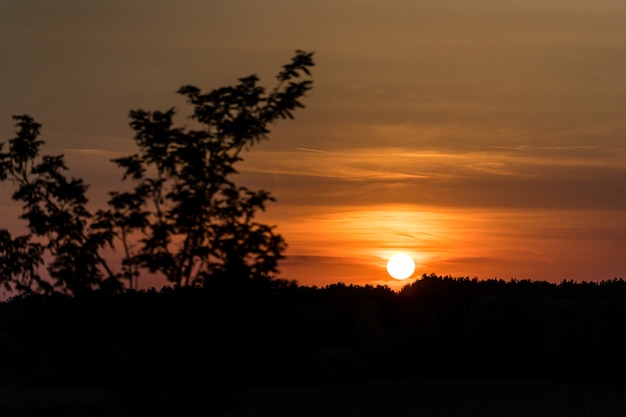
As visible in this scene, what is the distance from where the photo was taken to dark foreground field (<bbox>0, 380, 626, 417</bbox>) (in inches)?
2025

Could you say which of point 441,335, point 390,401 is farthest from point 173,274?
point 441,335

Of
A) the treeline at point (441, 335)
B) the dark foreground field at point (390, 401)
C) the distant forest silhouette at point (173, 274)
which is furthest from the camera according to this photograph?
the treeline at point (441, 335)

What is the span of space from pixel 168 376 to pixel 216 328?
5.49 feet

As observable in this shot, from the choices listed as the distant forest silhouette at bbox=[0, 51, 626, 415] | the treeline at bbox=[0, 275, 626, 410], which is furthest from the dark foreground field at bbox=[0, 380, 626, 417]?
the distant forest silhouette at bbox=[0, 51, 626, 415]

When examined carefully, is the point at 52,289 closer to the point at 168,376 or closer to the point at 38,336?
the point at 168,376

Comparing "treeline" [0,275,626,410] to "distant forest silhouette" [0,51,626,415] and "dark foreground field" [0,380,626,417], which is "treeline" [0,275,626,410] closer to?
"dark foreground field" [0,380,626,417]

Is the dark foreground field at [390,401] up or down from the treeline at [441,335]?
down

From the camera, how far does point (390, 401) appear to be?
206 ft

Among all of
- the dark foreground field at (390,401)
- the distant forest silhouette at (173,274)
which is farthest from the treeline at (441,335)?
the distant forest silhouette at (173,274)

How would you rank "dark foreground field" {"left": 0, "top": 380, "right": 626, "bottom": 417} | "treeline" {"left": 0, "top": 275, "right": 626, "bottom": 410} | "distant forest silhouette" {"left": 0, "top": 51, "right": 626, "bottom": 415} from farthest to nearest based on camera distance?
"treeline" {"left": 0, "top": 275, "right": 626, "bottom": 410}
"dark foreground field" {"left": 0, "top": 380, "right": 626, "bottom": 417}
"distant forest silhouette" {"left": 0, "top": 51, "right": 626, "bottom": 415}

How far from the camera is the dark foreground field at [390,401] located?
51.4 meters

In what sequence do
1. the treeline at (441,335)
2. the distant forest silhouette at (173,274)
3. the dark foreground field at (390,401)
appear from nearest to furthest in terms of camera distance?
the distant forest silhouette at (173,274)
the dark foreground field at (390,401)
the treeline at (441,335)

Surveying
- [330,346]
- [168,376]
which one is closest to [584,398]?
[330,346]

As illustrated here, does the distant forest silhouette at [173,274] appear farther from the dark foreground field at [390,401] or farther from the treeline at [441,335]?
the treeline at [441,335]
